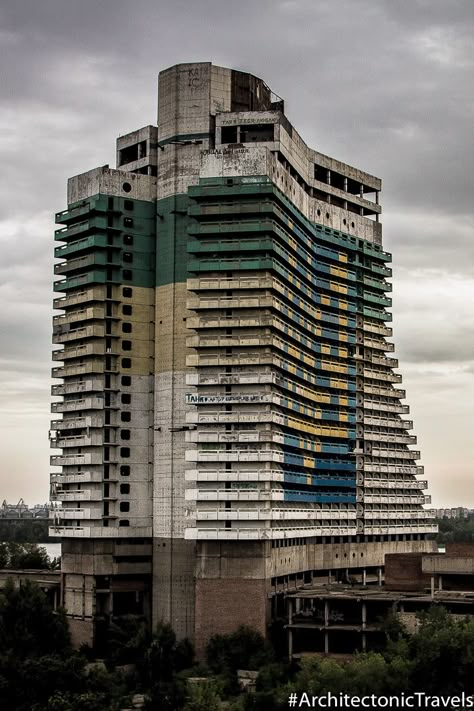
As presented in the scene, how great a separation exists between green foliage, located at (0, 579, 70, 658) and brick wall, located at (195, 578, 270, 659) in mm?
15398

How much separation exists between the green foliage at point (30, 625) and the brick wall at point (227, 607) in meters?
15.4

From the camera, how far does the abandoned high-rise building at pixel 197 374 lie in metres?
135

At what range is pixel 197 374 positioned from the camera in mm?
138000

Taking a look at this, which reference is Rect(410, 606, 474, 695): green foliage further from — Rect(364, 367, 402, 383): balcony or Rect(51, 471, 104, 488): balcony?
Rect(364, 367, 402, 383): balcony

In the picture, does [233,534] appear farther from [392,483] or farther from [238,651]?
[392,483]

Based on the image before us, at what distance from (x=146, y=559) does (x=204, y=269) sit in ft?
123

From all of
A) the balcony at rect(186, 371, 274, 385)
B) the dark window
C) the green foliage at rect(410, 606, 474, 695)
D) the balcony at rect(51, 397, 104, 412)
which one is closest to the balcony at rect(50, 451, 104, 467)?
the balcony at rect(51, 397, 104, 412)

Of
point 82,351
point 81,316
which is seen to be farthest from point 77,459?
point 81,316

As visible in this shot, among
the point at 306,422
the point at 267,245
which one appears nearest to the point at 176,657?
the point at 306,422

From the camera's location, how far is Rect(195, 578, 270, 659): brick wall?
129m

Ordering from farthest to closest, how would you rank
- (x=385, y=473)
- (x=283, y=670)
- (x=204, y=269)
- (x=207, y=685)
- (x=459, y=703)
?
(x=385, y=473) < (x=204, y=269) < (x=283, y=670) < (x=207, y=685) < (x=459, y=703)

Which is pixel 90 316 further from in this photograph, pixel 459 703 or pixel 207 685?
pixel 459 703

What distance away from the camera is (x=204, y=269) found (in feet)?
455

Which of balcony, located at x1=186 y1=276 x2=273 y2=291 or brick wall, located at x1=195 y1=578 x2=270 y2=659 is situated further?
balcony, located at x1=186 y1=276 x2=273 y2=291
